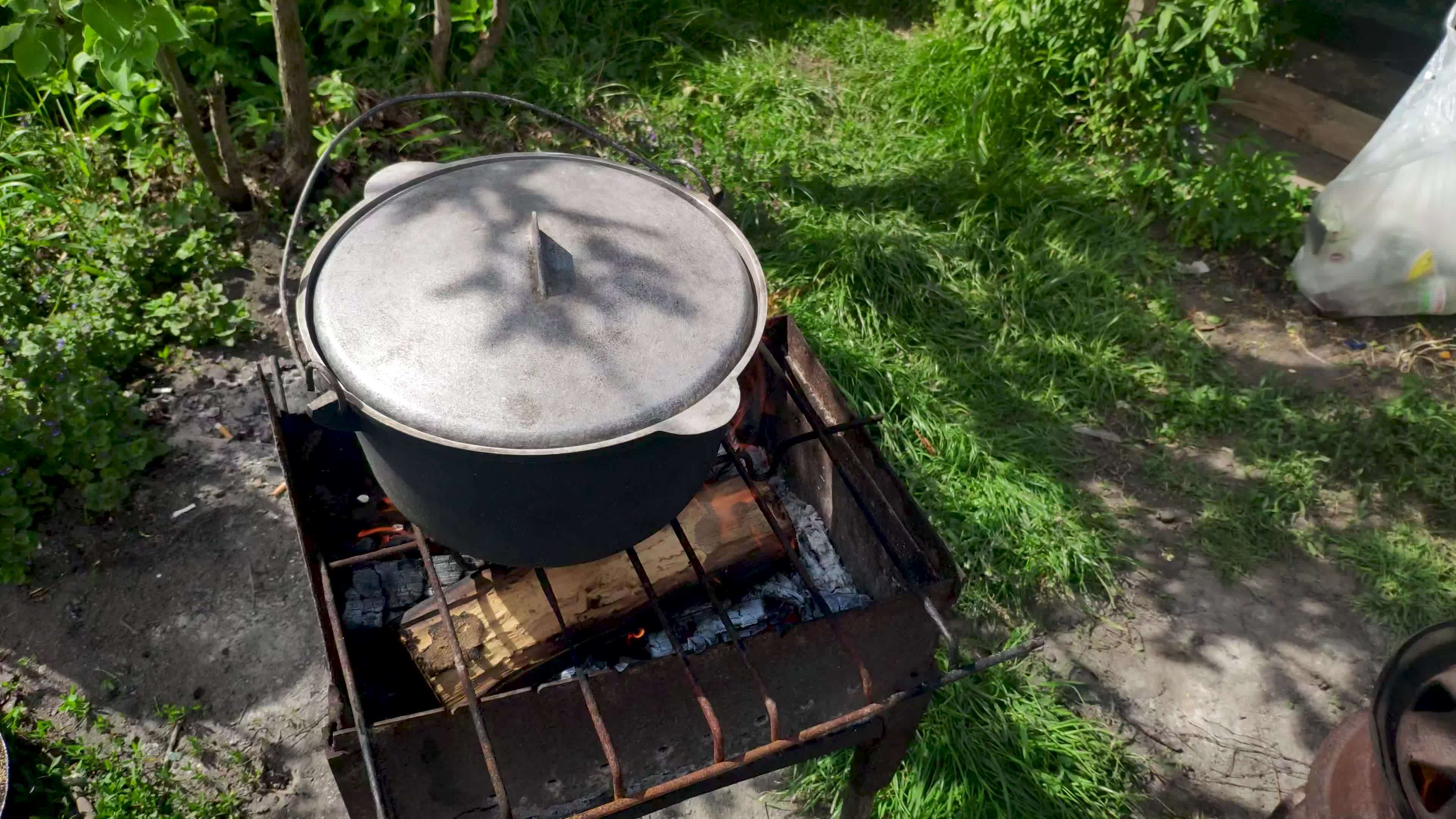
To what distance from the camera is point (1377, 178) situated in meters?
3.93

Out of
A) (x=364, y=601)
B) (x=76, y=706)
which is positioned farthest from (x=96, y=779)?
(x=364, y=601)

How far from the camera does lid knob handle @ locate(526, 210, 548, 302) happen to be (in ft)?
5.26

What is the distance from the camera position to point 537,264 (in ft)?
5.27

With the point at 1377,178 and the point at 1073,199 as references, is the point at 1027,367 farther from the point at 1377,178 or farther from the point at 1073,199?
the point at 1377,178

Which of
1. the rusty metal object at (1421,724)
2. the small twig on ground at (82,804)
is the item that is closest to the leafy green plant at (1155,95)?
the rusty metal object at (1421,724)

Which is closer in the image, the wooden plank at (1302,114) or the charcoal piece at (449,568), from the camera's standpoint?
the charcoal piece at (449,568)

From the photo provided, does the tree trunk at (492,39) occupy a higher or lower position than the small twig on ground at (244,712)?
higher

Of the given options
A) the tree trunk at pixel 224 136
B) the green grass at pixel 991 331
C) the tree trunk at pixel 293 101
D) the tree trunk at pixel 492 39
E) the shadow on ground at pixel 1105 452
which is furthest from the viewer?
the tree trunk at pixel 492 39

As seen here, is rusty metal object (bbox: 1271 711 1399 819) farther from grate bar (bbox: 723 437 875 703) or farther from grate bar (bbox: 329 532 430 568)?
grate bar (bbox: 329 532 430 568)

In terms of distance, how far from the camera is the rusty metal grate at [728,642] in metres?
1.72

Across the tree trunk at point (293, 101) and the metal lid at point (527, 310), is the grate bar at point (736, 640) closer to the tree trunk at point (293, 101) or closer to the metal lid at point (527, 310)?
the metal lid at point (527, 310)

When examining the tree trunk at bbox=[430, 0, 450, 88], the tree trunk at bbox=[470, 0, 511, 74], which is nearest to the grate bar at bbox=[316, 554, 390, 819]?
the tree trunk at bbox=[430, 0, 450, 88]

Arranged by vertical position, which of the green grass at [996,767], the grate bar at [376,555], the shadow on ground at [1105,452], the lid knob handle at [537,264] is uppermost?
the lid knob handle at [537,264]

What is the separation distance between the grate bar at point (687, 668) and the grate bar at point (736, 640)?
10 centimetres
